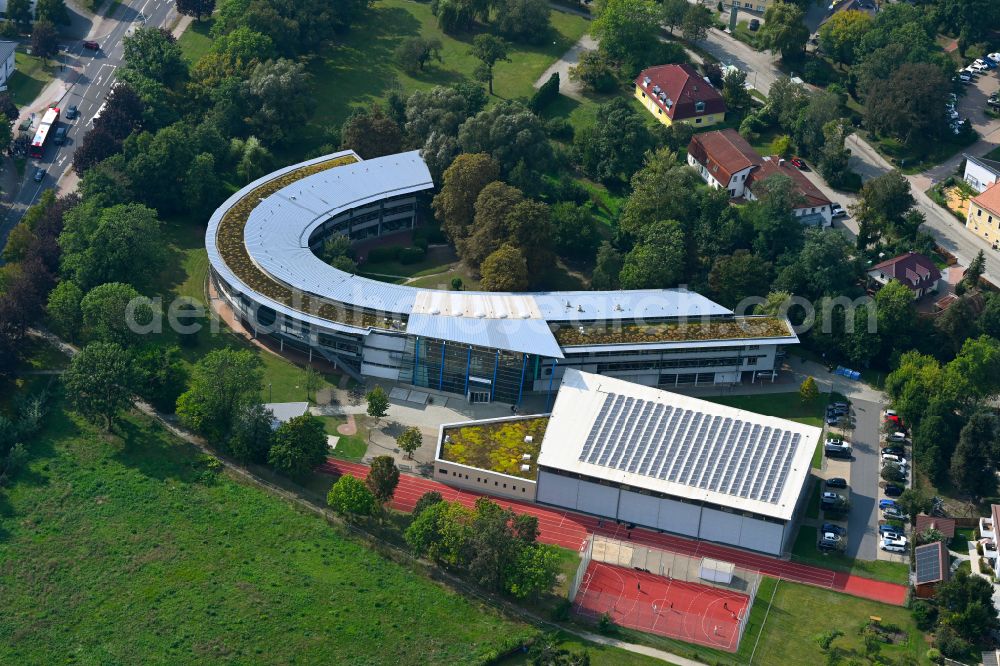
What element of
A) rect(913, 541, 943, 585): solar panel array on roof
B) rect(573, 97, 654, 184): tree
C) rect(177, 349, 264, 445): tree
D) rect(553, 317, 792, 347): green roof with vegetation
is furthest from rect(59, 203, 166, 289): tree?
rect(913, 541, 943, 585): solar panel array on roof

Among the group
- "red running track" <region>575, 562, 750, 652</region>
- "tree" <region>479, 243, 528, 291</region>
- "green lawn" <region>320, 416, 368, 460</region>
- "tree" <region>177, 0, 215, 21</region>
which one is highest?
"tree" <region>177, 0, 215, 21</region>

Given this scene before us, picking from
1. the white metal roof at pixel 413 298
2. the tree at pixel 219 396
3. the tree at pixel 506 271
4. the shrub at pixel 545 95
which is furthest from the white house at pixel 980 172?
the tree at pixel 219 396

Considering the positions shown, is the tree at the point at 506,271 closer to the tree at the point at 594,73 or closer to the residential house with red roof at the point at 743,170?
the residential house with red roof at the point at 743,170

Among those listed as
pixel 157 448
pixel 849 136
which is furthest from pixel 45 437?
pixel 849 136

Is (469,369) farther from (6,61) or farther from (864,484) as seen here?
(6,61)

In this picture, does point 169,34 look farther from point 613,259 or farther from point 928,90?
point 928,90

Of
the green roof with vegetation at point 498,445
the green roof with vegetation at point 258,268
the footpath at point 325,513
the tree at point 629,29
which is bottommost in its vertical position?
the footpath at point 325,513

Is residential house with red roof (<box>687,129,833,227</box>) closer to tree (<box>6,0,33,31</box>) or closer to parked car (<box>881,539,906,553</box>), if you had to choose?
parked car (<box>881,539,906,553</box>)
